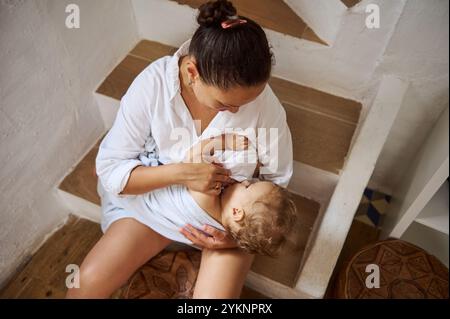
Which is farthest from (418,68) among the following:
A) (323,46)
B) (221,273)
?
(221,273)

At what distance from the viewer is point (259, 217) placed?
92 cm

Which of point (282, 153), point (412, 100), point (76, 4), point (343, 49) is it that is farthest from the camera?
point (412, 100)

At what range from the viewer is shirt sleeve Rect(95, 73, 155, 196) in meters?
0.94

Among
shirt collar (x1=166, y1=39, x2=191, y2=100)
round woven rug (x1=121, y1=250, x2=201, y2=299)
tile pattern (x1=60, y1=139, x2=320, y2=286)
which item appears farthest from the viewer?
tile pattern (x1=60, y1=139, x2=320, y2=286)

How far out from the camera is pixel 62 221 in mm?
1283

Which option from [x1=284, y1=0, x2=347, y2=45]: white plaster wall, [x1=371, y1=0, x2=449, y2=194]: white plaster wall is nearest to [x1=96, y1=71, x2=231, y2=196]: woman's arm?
[x1=284, y1=0, x2=347, y2=45]: white plaster wall

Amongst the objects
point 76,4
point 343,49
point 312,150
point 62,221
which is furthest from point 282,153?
point 62,221

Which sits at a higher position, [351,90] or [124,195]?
[351,90]

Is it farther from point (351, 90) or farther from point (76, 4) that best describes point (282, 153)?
point (76, 4)

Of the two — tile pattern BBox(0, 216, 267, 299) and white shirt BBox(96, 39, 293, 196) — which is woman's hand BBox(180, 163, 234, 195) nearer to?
white shirt BBox(96, 39, 293, 196)

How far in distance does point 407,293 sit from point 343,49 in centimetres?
79

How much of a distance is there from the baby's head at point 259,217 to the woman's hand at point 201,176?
67mm

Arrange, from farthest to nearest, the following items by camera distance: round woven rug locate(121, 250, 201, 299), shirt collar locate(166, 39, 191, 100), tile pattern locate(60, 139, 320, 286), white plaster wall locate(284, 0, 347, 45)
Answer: tile pattern locate(60, 139, 320, 286), round woven rug locate(121, 250, 201, 299), white plaster wall locate(284, 0, 347, 45), shirt collar locate(166, 39, 191, 100)

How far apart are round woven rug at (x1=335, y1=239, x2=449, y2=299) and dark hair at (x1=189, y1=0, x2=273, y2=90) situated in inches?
29.3
